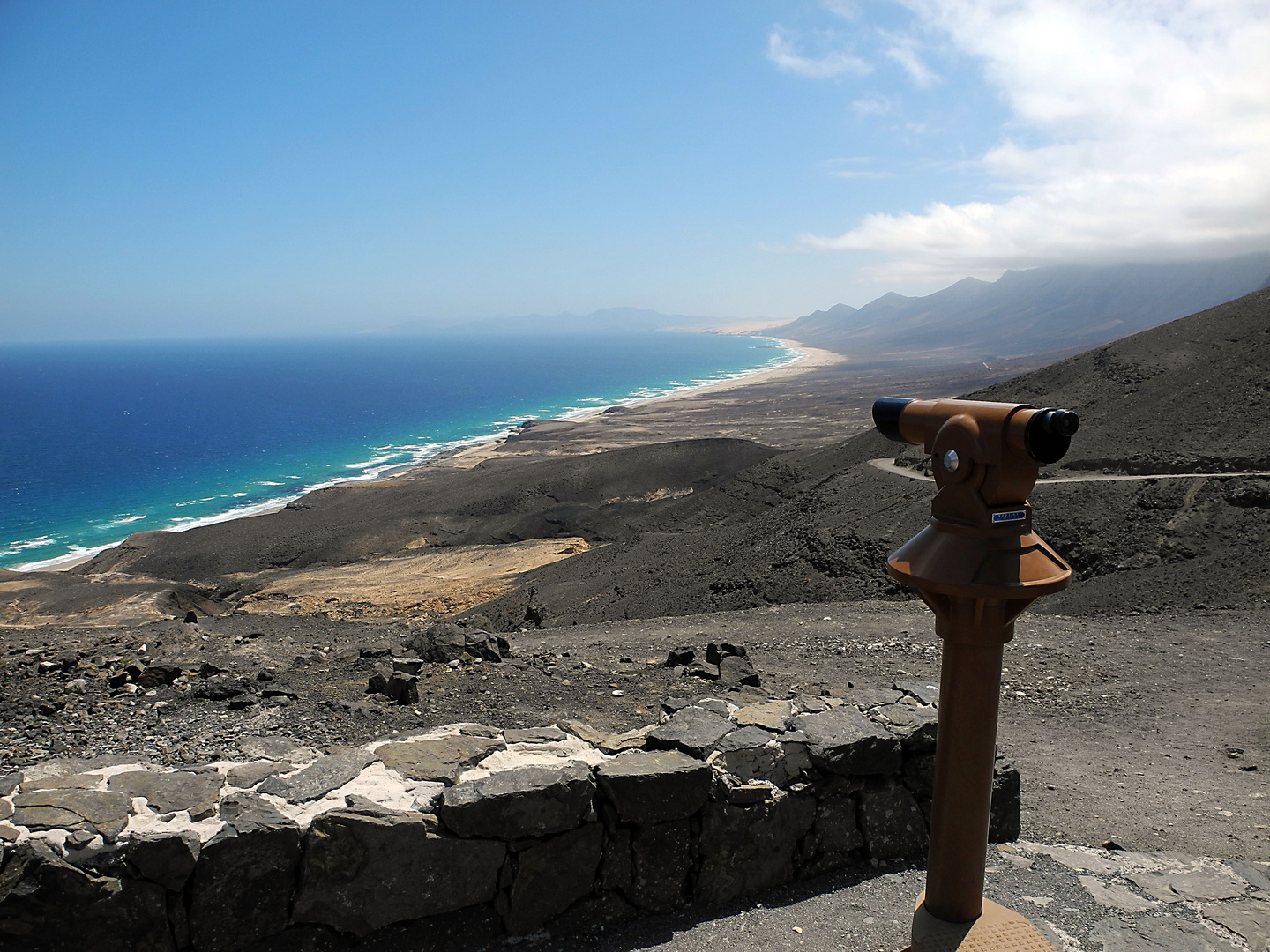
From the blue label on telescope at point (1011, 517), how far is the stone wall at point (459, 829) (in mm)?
2787

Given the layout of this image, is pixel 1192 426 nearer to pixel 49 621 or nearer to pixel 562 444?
pixel 49 621

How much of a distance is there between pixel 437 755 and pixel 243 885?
1222mm

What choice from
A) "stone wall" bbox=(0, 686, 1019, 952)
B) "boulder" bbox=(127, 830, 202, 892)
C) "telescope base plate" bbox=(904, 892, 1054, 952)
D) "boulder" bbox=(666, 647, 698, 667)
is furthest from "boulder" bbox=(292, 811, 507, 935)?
"boulder" bbox=(666, 647, 698, 667)

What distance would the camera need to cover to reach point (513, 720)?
23.3 feet

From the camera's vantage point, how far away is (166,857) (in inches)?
163

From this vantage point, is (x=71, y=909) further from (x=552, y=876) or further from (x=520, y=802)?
(x=552, y=876)

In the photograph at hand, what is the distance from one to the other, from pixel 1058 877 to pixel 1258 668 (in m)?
8.51

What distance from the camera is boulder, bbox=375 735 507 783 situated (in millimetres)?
4859

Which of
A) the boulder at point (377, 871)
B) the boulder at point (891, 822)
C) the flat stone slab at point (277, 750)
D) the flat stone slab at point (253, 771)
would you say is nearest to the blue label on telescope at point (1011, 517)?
the boulder at point (891, 822)

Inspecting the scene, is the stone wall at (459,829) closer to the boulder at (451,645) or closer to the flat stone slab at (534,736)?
the flat stone slab at (534,736)

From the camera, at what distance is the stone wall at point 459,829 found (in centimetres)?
415

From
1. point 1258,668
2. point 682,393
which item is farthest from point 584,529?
point 682,393

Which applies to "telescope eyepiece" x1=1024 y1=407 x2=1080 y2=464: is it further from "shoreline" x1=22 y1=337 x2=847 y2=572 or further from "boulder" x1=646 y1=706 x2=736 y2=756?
"shoreline" x1=22 y1=337 x2=847 y2=572

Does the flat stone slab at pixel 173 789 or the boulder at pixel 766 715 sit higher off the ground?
the flat stone slab at pixel 173 789
